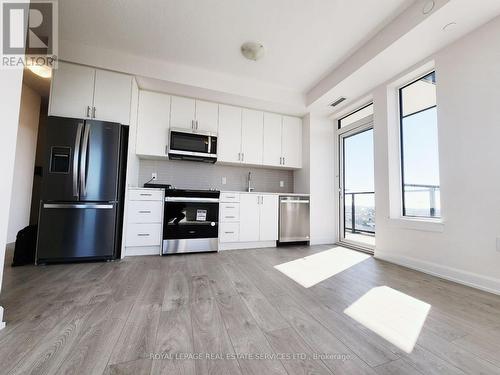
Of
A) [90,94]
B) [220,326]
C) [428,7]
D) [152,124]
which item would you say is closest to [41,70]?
[90,94]

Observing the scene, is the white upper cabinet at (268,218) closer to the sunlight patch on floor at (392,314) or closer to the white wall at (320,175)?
the white wall at (320,175)

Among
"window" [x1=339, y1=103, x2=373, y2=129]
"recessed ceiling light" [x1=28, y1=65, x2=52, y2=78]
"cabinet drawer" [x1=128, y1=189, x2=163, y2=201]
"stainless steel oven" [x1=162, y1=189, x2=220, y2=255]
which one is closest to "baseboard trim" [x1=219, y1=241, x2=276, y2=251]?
"stainless steel oven" [x1=162, y1=189, x2=220, y2=255]

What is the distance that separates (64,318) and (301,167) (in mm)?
3798

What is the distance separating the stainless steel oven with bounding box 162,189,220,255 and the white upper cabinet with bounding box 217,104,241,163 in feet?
2.60

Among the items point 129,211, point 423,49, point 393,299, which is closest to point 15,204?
point 129,211

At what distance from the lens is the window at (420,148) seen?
257cm

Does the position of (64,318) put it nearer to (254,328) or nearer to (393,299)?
(254,328)

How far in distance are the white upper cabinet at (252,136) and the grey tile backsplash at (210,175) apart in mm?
368

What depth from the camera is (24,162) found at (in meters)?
3.54

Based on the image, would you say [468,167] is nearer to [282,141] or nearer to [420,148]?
[420,148]

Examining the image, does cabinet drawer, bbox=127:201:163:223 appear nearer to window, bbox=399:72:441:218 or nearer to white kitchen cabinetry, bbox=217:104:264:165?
white kitchen cabinetry, bbox=217:104:264:165

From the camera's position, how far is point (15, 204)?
3381 millimetres

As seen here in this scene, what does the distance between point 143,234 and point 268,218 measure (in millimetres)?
1894

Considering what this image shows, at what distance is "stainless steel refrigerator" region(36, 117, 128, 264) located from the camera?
2.40m
